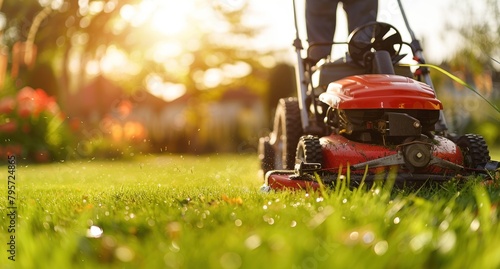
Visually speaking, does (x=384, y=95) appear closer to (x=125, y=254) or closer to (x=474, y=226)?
(x=474, y=226)

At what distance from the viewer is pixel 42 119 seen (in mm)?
11664

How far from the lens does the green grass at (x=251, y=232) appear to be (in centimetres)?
190

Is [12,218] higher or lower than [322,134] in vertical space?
higher

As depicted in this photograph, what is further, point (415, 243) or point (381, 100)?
point (381, 100)

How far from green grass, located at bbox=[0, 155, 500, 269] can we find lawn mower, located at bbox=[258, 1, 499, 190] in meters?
0.54

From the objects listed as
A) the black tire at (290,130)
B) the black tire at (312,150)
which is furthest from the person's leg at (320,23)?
the black tire at (312,150)

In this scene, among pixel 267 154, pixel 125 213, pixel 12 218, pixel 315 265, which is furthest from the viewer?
pixel 267 154

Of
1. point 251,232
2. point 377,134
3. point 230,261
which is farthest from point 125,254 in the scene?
point 377,134

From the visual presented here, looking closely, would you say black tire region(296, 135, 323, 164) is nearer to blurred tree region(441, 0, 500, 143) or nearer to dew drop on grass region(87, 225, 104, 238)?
dew drop on grass region(87, 225, 104, 238)

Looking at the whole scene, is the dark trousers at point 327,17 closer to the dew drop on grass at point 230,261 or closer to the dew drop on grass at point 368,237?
the dew drop on grass at point 368,237

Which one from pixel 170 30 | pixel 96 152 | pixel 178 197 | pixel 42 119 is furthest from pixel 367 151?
pixel 170 30

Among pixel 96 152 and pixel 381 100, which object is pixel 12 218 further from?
pixel 96 152

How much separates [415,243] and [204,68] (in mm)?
29470

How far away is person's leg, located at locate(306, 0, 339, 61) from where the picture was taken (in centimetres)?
578
